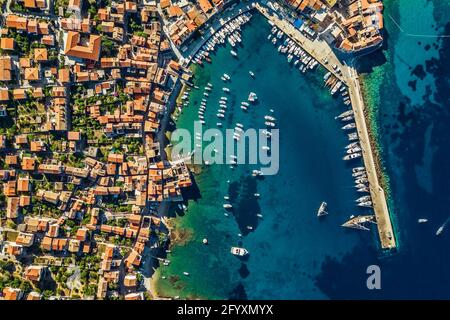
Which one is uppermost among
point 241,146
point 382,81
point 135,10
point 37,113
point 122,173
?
point 135,10

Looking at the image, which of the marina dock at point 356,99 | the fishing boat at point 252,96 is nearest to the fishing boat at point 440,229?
the marina dock at point 356,99

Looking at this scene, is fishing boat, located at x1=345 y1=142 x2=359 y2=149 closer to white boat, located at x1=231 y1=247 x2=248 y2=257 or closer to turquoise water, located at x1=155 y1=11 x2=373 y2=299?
turquoise water, located at x1=155 y1=11 x2=373 y2=299

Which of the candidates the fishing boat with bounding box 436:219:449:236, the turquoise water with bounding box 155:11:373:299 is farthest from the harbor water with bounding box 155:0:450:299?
the fishing boat with bounding box 436:219:449:236

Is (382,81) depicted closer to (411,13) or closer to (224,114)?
(411,13)

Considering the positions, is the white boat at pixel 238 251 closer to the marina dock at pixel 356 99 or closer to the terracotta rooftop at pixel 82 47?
the marina dock at pixel 356 99
